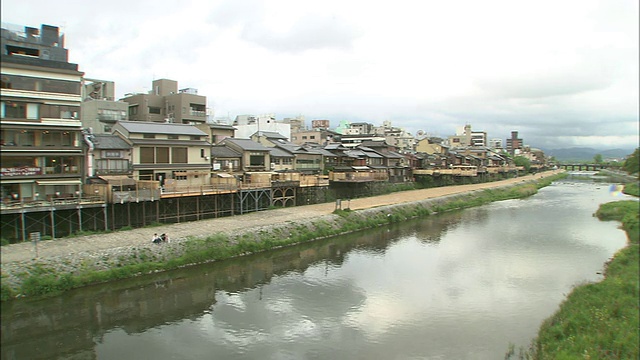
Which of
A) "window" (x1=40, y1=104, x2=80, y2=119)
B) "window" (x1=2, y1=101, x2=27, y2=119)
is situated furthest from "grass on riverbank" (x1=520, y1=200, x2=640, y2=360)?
"window" (x1=40, y1=104, x2=80, y2=119)

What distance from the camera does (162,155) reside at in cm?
2498

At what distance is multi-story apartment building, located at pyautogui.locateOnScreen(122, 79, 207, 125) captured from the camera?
39000 mm

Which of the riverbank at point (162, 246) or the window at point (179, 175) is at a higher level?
the window at point (179, 175)

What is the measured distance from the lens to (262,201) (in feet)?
96.7

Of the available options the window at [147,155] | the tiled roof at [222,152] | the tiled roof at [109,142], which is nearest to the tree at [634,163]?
the tiled roof at [109,142]

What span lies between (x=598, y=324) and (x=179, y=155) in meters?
23.2

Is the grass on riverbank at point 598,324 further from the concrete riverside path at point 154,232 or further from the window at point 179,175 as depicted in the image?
the window at point 179,175

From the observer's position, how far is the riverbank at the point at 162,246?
14430 mm

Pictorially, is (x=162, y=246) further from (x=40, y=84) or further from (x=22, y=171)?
(x=40, y=84)

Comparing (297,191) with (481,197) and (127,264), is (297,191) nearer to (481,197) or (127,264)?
(127,264)

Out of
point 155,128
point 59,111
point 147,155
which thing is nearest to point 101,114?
point 155,128

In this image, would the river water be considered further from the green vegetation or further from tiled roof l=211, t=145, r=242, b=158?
tiled roof l=211, t=145, r=242, b=158

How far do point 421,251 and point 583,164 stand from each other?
104m

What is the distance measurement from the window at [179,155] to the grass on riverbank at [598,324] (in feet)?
71.1
